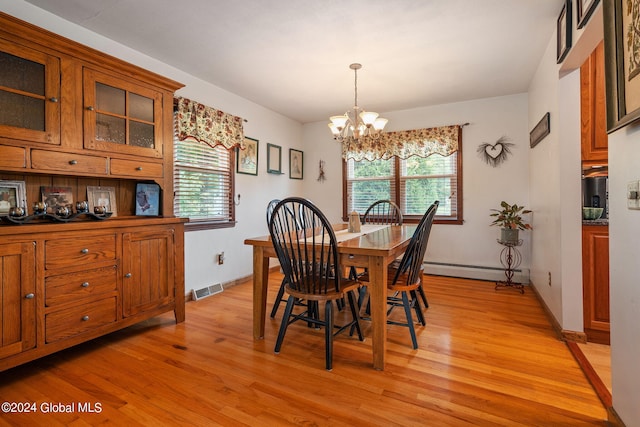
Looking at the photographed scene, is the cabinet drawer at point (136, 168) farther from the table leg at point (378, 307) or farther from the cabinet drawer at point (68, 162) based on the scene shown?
the table leg at point (378, 307)

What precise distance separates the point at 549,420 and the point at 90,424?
6.92 ft

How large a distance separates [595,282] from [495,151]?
224cm

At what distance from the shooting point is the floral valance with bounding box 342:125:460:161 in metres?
4.24

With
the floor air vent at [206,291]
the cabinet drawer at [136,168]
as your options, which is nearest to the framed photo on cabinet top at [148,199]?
the cabinet drawer at [136,168]

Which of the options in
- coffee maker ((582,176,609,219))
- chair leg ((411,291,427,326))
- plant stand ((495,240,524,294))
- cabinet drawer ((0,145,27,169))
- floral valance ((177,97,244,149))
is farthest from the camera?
plant stand ((495,240,524,294))

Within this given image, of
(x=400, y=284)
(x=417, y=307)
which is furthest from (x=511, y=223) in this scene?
(x=400, y=284)

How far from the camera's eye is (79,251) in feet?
6.72

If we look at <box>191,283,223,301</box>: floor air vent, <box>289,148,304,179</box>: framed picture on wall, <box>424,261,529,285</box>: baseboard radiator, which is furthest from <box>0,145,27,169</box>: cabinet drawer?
<box>424,261,529,285</box>: baseboard radiator

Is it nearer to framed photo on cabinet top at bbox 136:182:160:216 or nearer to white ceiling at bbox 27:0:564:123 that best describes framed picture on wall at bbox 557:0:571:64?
white ceiling at bbox 27:0:564:123

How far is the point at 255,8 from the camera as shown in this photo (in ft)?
7.13

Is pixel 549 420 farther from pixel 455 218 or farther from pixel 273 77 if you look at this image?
pixel 273 77

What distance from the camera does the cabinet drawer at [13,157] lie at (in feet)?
5.92

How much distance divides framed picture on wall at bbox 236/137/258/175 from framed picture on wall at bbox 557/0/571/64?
10.4ft

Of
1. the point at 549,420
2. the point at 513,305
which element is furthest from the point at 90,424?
the point at 513,305
